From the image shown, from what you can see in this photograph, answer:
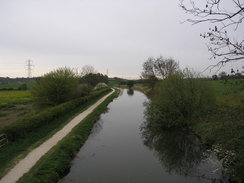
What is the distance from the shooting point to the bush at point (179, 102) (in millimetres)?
16969

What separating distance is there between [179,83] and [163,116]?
9.36 feet

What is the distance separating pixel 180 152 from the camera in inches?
523

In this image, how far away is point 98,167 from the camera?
35.2 ft

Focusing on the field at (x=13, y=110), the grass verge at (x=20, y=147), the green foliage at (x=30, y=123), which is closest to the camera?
the grass verge at (x=20, y=147)

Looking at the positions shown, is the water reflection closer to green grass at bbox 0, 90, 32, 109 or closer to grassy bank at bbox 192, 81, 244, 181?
grassy bank at bbox 192, 81, 244, 181

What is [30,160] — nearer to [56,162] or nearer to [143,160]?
[56,162]

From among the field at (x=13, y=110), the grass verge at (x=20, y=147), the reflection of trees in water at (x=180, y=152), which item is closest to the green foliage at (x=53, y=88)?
the field at (x=13, y=110)

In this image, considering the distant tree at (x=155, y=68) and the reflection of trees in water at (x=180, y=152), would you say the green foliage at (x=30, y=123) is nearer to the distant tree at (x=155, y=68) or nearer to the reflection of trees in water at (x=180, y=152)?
the reflection of trees in water at (x=180, y=152)

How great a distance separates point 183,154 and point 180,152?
38 centimetres

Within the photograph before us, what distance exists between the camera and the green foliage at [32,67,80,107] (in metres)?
27.8

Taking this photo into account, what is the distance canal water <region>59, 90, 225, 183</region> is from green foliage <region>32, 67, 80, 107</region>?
1316 centimetres

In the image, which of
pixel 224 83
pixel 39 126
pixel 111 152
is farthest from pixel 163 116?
pixel 224 83

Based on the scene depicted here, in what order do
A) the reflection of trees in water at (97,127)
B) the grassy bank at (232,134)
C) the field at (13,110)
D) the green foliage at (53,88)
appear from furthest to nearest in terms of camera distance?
the green foliage at (53,88), the field at (13,110), the reflection of trees in water at (97,127), the grassy bank at (232,134)

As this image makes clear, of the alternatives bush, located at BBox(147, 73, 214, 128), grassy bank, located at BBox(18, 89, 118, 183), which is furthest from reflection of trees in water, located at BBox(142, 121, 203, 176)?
grassy bank, located at BBox(18, 89, 118, 183)
